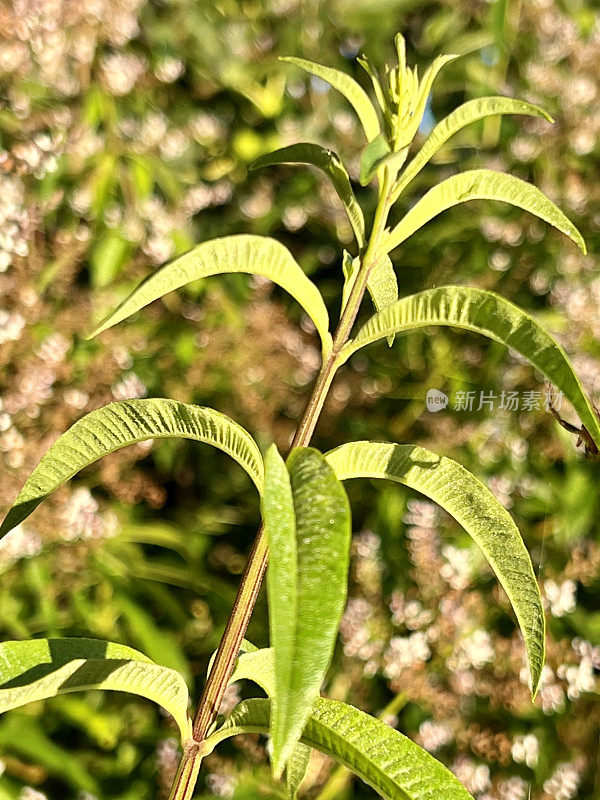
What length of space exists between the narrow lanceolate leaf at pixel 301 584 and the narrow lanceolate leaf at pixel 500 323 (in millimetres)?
78

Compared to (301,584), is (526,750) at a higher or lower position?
higher

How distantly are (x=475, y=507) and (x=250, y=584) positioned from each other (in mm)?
90

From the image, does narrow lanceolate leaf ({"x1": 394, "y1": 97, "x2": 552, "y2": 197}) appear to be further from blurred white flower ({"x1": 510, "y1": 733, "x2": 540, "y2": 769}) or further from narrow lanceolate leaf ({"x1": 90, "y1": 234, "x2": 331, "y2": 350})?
blurred white flower ({"x1": 510, "y1": 733, "x2": 540, "y2": 769})

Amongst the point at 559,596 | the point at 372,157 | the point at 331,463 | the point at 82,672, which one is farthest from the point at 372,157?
the point at 559,596

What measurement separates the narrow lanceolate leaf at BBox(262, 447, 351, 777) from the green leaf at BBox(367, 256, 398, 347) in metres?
0.14

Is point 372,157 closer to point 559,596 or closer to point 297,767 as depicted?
point 297,767

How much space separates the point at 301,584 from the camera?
0.19 m

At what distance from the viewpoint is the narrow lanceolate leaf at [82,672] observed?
0.27 metres

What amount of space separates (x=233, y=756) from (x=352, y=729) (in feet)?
2.04

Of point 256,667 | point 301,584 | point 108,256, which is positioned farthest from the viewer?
point 108,256

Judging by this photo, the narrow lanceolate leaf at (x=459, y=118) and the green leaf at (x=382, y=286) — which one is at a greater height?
the narrow lanceolate leaf at (x=459, y=118)

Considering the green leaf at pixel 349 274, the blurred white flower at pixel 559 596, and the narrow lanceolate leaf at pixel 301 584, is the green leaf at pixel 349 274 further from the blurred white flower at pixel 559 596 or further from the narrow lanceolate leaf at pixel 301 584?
the blurred white flower at pixel 559 596

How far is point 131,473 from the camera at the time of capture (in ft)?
3.03

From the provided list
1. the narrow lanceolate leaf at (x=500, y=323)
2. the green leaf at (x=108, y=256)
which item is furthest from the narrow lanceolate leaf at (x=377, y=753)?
the green leaf at (x=108, y=256)
